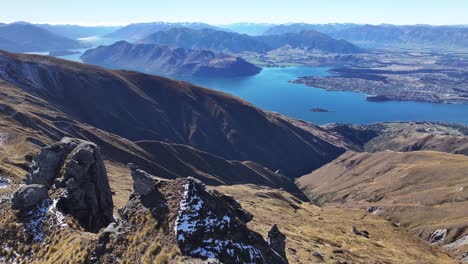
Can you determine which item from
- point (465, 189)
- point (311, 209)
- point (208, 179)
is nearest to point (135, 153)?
point (208, 179)

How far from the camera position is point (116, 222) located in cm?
3588

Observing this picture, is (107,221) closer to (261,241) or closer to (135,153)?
(261,241)

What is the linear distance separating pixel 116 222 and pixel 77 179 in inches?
320

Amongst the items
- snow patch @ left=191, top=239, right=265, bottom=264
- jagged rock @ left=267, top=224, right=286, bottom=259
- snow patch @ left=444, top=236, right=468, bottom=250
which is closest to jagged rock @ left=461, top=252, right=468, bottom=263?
snow patch @ left=444, top=236, right=468, bottom=250

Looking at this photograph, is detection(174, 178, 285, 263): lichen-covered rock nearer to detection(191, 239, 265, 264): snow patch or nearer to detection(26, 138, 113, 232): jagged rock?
detection(191, 239, 265, 264): snow patch

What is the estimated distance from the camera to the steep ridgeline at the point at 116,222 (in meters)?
30.9

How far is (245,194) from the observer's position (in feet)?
489

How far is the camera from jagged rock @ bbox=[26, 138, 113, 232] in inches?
1585

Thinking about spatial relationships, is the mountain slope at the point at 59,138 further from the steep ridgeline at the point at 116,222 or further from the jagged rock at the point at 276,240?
the jagged rock at the point at 276,240

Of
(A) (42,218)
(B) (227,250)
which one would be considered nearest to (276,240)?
(B) (227,250)

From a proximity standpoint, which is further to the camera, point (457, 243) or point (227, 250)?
point (457, 243)

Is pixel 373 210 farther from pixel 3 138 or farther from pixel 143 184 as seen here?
pixel 143 184

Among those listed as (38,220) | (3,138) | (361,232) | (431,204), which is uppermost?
(38,220)

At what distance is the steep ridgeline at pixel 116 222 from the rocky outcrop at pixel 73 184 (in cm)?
9
